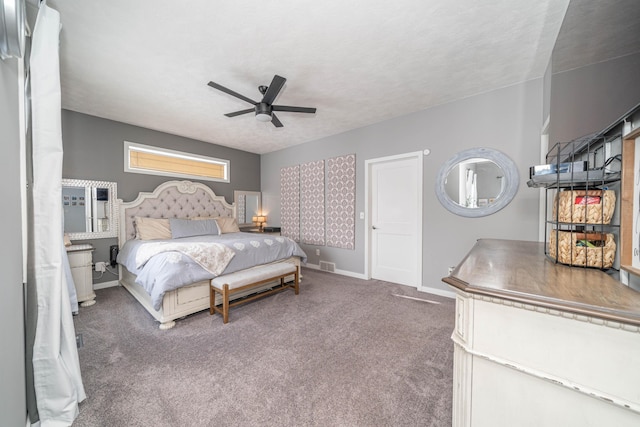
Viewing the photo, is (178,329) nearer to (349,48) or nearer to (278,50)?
(278,50)

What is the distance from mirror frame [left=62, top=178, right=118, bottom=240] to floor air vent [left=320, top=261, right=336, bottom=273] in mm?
3452

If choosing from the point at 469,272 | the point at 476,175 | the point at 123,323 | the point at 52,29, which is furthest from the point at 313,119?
the point at 123,323

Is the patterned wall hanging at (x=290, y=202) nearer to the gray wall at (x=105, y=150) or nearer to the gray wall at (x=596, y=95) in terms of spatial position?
the gray wall at (x=105, y=150)

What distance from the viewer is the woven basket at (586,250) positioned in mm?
947

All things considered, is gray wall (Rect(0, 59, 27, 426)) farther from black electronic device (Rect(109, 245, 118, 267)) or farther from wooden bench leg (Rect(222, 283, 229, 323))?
black electronic device (Rect(109, 245, 118, 267))

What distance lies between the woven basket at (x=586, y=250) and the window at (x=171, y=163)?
5.09 m

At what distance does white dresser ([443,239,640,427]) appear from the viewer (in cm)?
61

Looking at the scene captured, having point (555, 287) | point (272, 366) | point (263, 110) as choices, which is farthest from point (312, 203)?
point (555, 287)

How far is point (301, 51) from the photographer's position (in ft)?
6.81

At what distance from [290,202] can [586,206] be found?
14.6 feet

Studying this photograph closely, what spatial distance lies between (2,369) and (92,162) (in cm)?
361

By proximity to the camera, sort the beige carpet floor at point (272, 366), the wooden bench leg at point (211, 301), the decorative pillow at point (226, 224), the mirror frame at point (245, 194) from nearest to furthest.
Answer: the beige carpet floor at point (272, 366), the wooden bench leg at point (211, 301), the decorative pillow at point (226, 224), the mirror frame at point (245, 194)

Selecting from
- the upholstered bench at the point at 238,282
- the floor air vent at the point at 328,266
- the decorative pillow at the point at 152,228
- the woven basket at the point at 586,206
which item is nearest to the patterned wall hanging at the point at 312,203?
the floor air vent at the point at 328,266

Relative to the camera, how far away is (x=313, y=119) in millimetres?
3592
